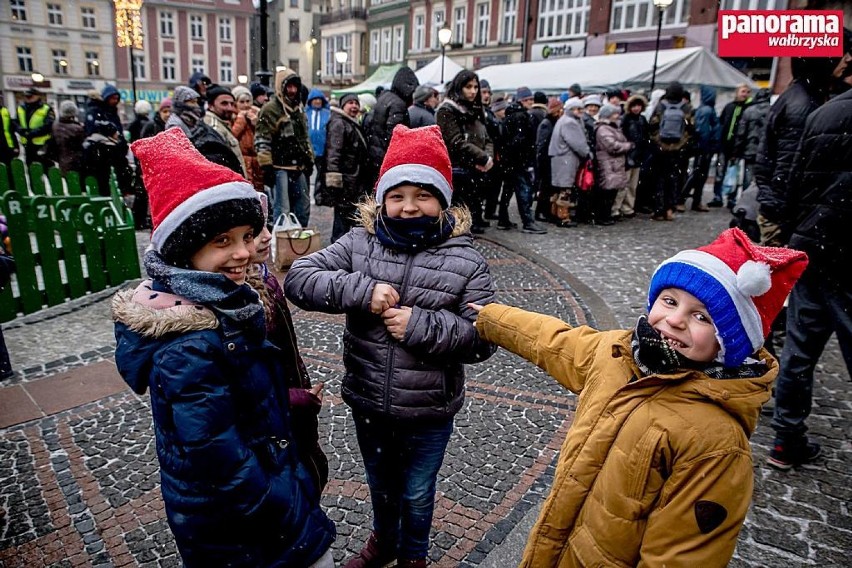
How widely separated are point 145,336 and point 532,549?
50.4 inches

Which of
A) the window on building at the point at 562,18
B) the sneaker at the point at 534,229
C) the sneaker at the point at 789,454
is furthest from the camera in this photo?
the window on building at the point at 562,18

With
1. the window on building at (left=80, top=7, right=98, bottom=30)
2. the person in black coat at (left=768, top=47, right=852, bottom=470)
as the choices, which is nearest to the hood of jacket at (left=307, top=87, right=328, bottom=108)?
the person in black coat at (left=768, top=47, right=852, bottom=470)

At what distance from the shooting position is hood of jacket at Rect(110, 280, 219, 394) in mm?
1479

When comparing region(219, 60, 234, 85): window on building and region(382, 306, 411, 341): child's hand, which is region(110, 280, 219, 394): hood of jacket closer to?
region(382, 306, 411, 341): child's hand

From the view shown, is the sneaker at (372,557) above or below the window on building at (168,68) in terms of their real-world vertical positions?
below

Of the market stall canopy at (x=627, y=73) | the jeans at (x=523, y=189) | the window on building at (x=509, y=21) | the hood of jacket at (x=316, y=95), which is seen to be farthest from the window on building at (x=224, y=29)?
the jeans at (x=523, y=189)

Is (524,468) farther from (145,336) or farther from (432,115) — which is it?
(432,115)

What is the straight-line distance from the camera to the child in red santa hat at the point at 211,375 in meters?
1.49

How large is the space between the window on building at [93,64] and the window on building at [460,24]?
1266 inches

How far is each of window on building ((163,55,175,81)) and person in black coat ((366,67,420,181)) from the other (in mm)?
52474

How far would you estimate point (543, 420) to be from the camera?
12.4 feet

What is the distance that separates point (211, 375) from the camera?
1508 mm

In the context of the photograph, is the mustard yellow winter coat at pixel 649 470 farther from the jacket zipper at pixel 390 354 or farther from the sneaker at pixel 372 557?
the sneaker at pixel 372 557

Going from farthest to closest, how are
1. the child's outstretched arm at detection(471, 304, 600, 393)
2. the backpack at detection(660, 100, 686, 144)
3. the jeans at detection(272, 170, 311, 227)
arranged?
the backpack at detection(660, 100, 686, 144) → the jeans at detection(272, 170, 311, 227) → the child's outstretched arm at detection(471, 304, 600, 393)
